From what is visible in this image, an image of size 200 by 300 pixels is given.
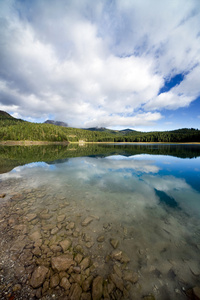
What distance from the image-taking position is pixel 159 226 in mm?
7809

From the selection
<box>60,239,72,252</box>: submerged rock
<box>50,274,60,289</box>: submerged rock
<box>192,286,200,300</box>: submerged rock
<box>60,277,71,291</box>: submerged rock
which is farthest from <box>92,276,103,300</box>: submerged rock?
<box>192,286,200,300</box>: submerged rock

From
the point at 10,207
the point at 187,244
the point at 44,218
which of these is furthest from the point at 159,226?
the point at 10,207

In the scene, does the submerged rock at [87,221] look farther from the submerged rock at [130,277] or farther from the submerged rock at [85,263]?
the submerged rock at [130,277]

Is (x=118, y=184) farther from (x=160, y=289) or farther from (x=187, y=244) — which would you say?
(x=160, y=289)

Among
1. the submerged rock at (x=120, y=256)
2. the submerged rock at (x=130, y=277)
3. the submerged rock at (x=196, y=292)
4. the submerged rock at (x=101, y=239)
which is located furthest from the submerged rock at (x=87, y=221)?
the submerged rock at (x=196, y=292)

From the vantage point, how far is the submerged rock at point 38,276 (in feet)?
14.4

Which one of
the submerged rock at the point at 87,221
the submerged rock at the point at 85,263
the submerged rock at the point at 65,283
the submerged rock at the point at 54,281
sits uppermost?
the submerged rock at the point at 54,281

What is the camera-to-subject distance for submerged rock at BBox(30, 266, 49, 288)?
4383 millimetres

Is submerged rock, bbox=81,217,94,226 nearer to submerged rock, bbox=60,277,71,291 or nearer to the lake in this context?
the lake

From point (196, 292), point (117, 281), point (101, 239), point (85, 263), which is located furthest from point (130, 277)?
point (196, 292)

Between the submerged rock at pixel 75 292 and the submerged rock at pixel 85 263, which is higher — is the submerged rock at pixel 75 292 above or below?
above

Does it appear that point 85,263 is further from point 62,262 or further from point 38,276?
point 38,276

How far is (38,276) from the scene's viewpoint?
15.2 feet

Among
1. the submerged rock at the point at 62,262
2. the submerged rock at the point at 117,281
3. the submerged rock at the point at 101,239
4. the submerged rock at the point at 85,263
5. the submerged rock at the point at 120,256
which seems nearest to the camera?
the submerged rock at the point at 117,281
